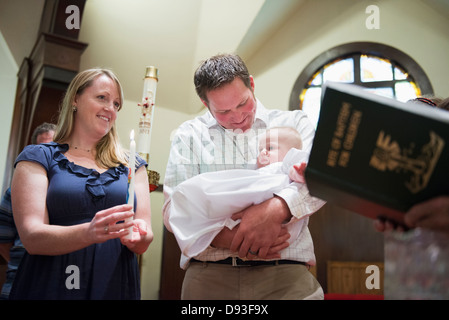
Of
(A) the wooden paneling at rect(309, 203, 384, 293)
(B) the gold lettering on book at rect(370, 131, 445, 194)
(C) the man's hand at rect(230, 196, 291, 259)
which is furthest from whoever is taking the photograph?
(A) the wooden paneling at rect(309, 203, 384, 293)

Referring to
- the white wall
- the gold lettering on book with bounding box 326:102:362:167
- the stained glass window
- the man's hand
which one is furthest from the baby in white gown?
the stained glass window

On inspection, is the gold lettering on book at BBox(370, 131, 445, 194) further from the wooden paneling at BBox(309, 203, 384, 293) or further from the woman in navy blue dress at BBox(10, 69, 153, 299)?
the wooden paneling at BBox(309, 203, 384, 293)

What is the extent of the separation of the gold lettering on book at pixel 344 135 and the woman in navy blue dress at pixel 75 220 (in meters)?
0.63

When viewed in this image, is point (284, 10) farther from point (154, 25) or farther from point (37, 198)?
point (37, 198)

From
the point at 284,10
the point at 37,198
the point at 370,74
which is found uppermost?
the point at 284,10

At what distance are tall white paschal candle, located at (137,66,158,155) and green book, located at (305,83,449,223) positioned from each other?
47.9 inches

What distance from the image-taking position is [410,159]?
804 millimetres

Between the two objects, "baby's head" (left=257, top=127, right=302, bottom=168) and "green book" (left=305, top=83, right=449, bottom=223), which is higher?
"baby's head" (left=257, top=127, right=302, bottom=168)

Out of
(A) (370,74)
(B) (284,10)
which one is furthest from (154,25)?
(A) (370,74)

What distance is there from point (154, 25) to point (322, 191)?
174 inches

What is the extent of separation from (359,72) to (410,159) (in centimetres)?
486

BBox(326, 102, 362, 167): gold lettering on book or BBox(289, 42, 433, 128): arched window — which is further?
BBox(289, 42, 433, 128): arched window

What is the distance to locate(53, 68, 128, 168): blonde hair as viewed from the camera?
163 centimetres
